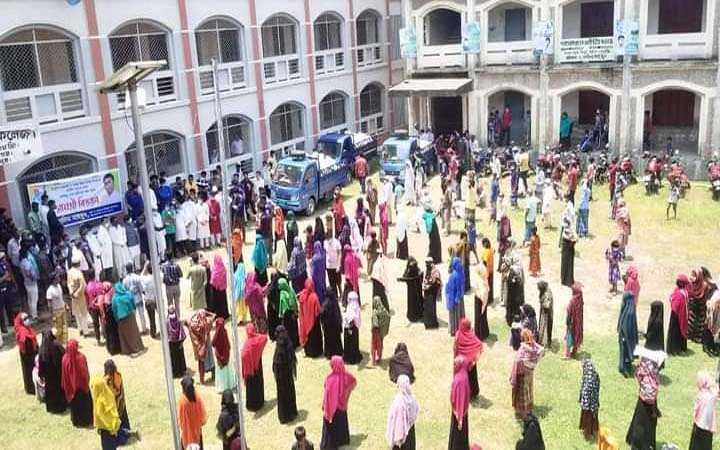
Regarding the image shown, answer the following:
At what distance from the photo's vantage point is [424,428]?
917cm

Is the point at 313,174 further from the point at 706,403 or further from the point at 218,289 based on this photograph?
the point at 706,403

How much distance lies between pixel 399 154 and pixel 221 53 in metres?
6.13

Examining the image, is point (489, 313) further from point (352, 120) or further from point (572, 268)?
point (352, 120)

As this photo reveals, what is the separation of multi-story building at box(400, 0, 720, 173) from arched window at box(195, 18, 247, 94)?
621cm

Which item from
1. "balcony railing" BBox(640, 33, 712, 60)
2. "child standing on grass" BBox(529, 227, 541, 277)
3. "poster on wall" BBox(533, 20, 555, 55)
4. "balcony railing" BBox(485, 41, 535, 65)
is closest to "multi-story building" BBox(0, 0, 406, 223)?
"balcony railing" BBox(485, 41, 535, 65)

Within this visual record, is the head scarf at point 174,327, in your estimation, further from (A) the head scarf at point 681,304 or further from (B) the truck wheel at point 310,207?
(B) the truck wheel at point 310,207

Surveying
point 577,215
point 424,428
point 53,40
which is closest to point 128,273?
point 424,428

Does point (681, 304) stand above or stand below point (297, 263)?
below

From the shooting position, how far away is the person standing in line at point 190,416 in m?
8.20

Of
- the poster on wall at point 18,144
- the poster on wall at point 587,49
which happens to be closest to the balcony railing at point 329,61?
the poster on wall at point 587,49

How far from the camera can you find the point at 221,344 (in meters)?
9.70

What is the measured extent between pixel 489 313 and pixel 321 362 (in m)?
3.31

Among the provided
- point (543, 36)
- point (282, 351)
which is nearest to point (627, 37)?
point (543, 36)

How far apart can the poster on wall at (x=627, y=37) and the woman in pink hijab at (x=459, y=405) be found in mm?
16206
